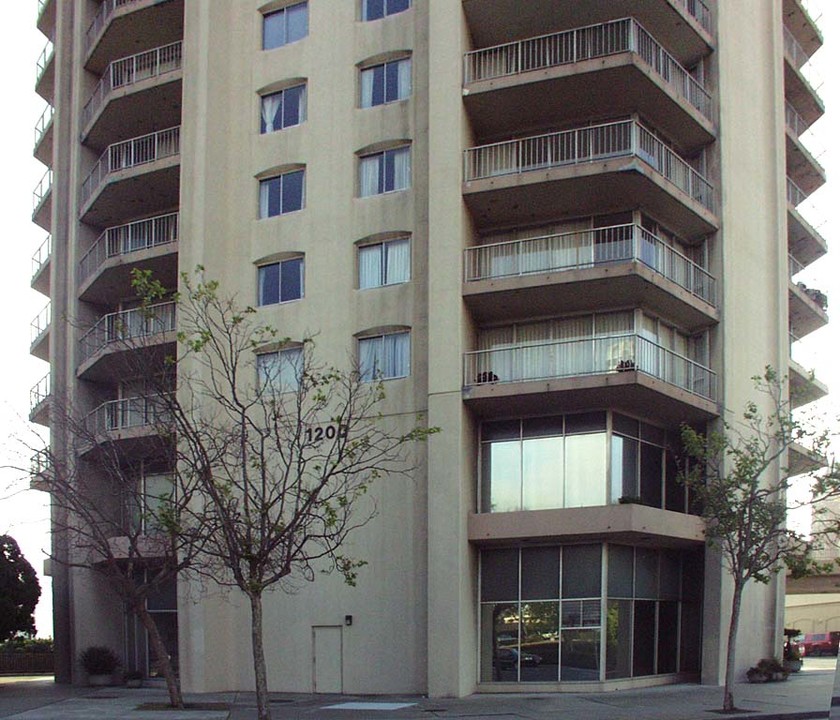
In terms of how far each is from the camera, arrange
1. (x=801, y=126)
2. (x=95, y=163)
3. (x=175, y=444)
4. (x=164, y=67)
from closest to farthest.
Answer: (x=175, y=444) → (x=164, y=67) → (x=95, y=163) → (x=801, y=126)

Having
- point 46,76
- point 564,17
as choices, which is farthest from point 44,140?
point 564,17

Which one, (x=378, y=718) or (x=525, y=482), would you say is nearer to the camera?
(x=378, y=718)

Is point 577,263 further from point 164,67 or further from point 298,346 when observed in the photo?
point 164,67

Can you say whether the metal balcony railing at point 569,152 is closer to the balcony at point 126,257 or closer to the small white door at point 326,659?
the balcony at point 126,257

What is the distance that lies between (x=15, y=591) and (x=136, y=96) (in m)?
17.8

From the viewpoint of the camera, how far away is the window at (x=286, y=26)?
1577 inches

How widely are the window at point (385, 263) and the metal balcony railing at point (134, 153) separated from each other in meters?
8.57

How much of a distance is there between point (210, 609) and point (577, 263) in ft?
48.9

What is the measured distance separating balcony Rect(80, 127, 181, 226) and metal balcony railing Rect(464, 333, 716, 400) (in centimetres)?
1284

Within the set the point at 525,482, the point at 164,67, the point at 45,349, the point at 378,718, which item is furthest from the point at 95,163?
the point at 378,718

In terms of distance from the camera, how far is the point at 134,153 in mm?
43938

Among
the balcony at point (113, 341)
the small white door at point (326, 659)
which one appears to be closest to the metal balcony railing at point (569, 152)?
the balcony at point (113, 341)

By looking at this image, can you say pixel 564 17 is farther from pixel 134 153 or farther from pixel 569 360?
pixel 134 153

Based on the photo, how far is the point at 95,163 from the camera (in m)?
46.5
